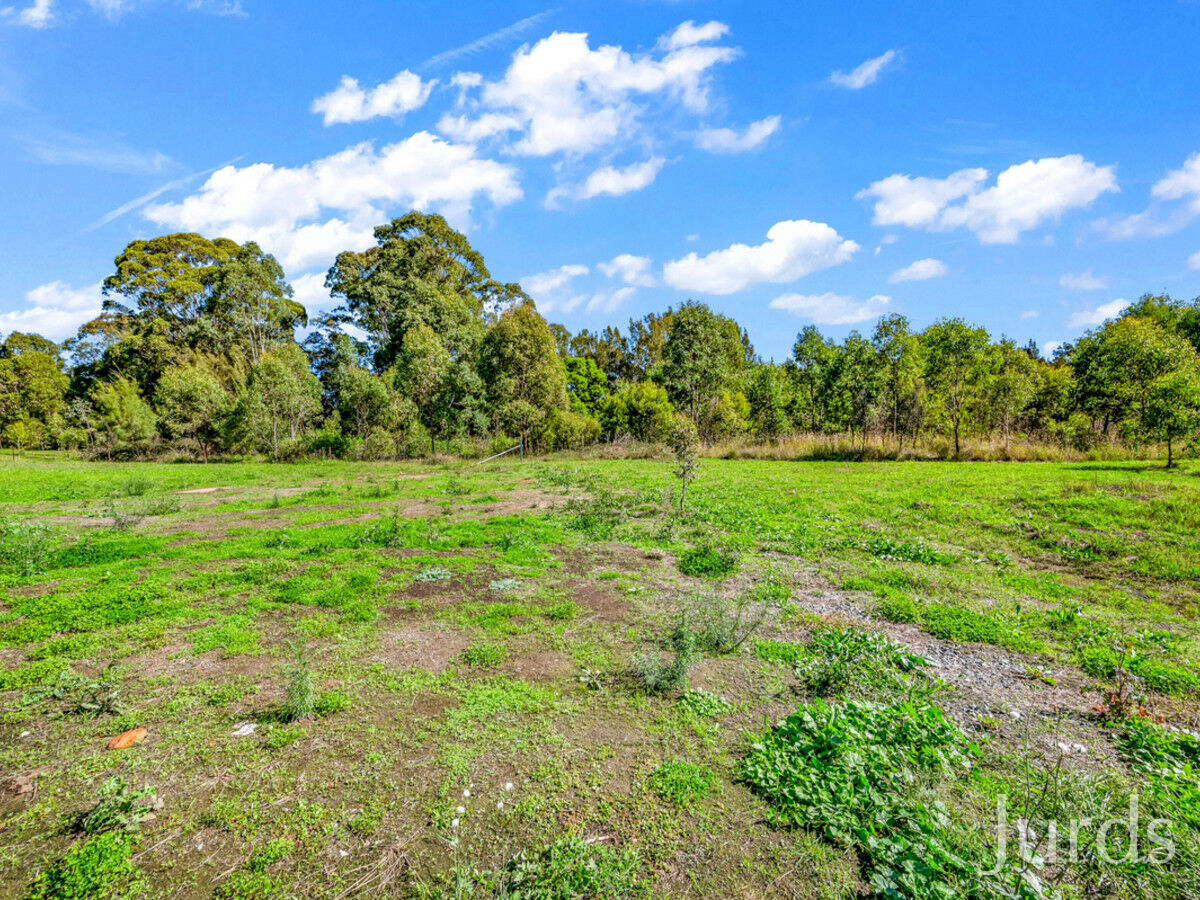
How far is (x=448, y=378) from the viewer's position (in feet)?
114

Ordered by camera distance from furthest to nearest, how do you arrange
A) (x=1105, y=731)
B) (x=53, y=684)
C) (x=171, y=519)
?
(x=171, y=519), (x=53, y=684), (x=1105, y=731)

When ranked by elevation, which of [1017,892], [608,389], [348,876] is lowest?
[348,876]

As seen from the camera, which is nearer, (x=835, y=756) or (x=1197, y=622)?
(x=835, y=756)

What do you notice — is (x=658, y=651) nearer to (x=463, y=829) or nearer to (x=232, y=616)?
(x=463, y=829)

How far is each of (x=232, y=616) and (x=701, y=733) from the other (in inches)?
251

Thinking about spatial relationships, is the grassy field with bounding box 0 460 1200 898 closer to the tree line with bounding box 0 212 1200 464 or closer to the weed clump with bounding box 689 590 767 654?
the weed clump with bounding box 689 590 767 654

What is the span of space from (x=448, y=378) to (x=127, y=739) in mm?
32570

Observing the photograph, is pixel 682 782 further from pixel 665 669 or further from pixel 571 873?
pixel 665 669

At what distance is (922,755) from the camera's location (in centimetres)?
367

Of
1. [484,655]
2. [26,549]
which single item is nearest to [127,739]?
[484,655]

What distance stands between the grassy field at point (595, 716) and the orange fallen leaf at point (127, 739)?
0.21ft

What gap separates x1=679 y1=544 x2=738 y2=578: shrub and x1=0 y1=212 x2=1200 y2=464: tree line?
2314 centimetres

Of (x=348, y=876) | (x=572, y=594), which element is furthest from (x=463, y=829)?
(x=572, y=594)

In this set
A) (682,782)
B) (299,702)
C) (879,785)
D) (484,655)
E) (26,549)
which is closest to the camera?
(879,785)
